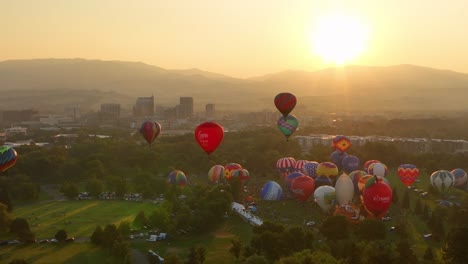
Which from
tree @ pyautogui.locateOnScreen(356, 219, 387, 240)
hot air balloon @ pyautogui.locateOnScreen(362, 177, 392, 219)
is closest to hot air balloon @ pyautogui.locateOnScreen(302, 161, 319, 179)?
hot air balloon @ pyautogui.locateOnScreen(362, 177, 392, 219)

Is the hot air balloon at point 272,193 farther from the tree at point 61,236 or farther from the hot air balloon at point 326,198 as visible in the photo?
the tree at point 61,236

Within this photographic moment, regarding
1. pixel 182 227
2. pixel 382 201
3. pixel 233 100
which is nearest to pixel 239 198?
pixel 182 227

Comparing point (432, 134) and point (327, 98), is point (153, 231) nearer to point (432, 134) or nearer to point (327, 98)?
point (432, 134)

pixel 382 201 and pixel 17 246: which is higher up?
pixel 382 201

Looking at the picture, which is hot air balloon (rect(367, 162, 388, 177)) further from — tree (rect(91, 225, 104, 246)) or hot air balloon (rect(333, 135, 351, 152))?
tree (rect(91, 225, 104, 246))

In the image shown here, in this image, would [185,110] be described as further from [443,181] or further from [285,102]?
[443,181]

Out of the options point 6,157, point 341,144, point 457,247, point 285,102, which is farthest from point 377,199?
point 6,157

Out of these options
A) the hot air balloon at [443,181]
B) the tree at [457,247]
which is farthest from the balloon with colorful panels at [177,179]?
the tree at [457,247]

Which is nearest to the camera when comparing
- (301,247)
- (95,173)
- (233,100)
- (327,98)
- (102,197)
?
(301,247)
